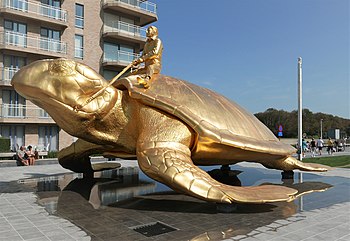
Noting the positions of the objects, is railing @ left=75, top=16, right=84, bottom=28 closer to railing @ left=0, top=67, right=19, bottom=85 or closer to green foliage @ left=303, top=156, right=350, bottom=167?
railing @ left=0, top=67, right=19, bottom=85

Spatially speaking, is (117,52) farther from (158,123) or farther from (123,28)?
(158,123)

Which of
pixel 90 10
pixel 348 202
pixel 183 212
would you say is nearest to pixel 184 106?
pixel 183 212

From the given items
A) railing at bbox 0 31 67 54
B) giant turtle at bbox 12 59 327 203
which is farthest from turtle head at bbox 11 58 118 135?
railing at bbox 0 31 67 54

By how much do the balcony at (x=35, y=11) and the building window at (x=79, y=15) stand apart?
1.33 meters

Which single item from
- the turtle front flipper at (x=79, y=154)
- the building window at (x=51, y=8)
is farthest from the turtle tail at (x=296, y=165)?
the building window at (x=51, y=8)

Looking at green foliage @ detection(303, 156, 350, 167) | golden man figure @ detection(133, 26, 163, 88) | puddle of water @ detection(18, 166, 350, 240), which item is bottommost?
green foliage @ detection(303, 156, 350, 167)

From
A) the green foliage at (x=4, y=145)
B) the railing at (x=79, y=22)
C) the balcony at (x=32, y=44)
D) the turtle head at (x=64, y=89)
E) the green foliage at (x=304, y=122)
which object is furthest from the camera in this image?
the green foliage at (x=304, y=122)

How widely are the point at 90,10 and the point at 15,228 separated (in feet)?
85.7

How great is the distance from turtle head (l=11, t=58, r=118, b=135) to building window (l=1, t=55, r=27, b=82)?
19.2m

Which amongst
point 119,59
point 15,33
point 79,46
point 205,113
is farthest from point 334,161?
point 15,33

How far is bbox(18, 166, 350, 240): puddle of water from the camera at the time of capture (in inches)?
167

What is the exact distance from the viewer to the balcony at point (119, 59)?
27141 mm

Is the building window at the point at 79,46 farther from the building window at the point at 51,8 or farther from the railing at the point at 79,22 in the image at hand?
the building window at the point at 51,8

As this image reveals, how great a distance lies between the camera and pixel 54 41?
80.0ft
